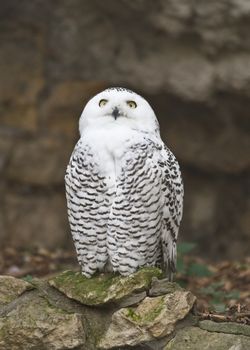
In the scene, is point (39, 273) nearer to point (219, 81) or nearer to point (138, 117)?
point (219, 81)

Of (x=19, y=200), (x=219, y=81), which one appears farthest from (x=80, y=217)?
(x=19, y=200)

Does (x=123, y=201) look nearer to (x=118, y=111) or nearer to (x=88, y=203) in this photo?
(x=88, y=203)

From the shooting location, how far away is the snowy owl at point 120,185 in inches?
138

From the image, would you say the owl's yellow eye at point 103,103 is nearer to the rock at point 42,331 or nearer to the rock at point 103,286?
the rock at point 103,286

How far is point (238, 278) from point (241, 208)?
5.12ft

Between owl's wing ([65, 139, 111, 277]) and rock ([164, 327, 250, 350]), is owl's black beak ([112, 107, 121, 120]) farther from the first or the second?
rock ([164, 327, 250, 350])

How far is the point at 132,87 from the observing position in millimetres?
6277

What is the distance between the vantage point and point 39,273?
5734mm

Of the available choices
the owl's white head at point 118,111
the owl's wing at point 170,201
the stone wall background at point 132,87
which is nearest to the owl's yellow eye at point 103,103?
the owl's white head at point 118,111

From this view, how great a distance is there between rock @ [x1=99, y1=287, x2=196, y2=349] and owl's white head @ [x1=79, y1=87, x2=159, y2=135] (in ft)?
2.50

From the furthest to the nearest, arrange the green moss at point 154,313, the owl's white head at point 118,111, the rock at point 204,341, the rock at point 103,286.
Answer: the owl's white head at point 118,111 < the rock at point 103,286 < the green moss at point 154,313 < the rock at point 204,341

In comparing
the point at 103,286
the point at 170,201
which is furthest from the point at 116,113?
the point at 103,286

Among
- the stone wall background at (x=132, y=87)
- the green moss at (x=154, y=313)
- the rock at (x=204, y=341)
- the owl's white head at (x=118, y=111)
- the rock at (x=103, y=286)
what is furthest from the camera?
the stone wall background at (x=132, y=87)

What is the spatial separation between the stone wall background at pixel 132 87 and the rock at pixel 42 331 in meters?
2.79
